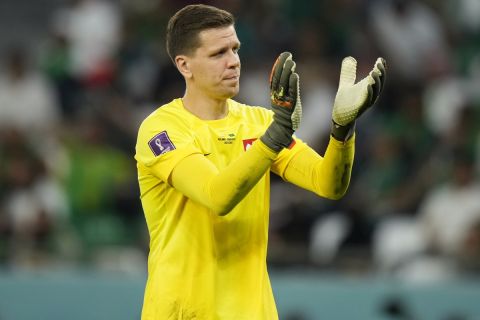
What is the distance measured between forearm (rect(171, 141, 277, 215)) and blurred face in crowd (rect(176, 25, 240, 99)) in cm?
39

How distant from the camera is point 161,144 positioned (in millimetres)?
4523

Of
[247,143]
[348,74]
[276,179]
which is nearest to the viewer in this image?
[348,74]

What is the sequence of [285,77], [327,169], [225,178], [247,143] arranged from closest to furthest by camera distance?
1. [285,77]
2. [225,178]
3. [327,169]
4. [247,143]

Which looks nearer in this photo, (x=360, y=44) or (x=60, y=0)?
(x=360, y=44)

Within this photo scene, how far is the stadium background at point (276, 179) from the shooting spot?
814cm

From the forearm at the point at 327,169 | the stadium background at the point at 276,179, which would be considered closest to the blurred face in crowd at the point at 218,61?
the forearm at the point at 327,169

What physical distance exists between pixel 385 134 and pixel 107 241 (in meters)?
2.41

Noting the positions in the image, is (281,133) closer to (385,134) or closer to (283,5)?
(385,134)

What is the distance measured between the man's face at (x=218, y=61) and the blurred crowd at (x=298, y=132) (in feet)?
12.2

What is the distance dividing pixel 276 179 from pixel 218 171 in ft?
15.1

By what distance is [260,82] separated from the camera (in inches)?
402

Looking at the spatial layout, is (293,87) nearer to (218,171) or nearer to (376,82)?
(376,82)

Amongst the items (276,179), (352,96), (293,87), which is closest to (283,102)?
(293,87)

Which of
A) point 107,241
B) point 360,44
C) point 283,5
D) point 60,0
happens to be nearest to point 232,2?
point 283,5
